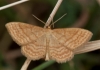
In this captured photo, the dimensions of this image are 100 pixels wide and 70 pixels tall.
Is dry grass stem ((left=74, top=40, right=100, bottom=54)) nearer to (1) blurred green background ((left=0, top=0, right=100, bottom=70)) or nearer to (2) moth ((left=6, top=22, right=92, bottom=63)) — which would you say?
(2) moth ((left=6, top=22, right=92, bottom=63))

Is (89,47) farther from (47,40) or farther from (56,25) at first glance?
(56,25)

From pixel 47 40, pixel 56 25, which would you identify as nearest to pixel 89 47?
pixel 47 40

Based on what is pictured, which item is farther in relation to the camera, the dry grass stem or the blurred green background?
the blurred green background

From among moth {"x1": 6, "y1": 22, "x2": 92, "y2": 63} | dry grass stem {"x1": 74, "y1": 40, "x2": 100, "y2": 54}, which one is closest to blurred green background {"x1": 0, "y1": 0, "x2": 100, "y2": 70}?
moth {"x1": 6, "y1": 22, "x2": 92, "y2": 63}

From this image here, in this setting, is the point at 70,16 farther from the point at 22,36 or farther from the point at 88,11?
the point at 22,36

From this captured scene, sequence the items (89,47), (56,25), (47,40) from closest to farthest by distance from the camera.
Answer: (89,47) → (47,40) → (56,25)
